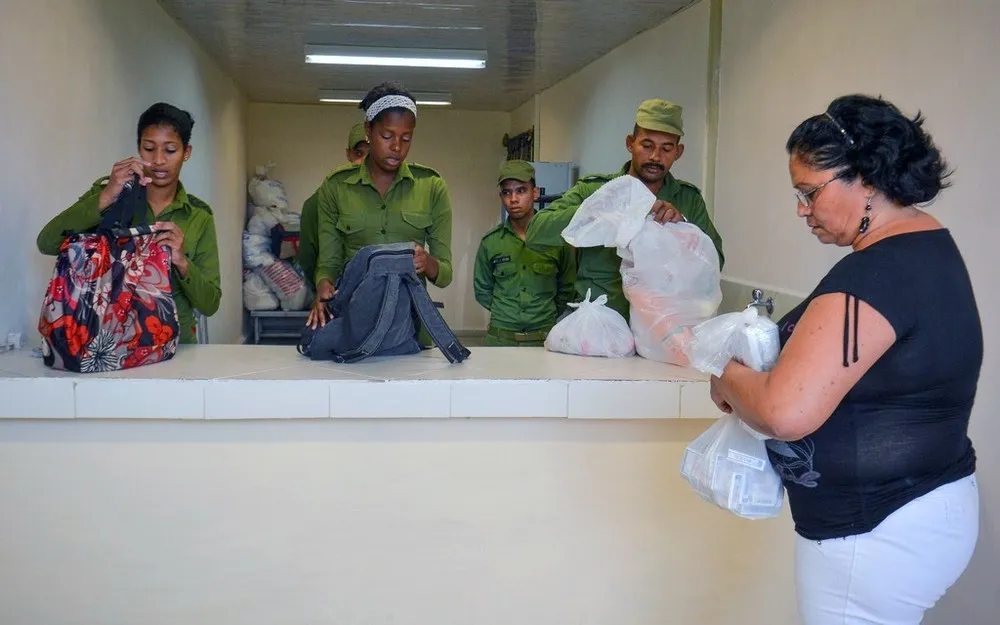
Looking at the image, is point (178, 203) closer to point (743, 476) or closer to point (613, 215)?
point (613, 215)

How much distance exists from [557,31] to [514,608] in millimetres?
3935

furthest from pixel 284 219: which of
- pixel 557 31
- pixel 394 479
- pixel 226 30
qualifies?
pixel 394 479

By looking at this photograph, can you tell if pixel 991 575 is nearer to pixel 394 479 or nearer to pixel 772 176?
pixel 394 479

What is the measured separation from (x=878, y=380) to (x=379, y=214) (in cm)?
189

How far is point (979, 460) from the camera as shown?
2.28m

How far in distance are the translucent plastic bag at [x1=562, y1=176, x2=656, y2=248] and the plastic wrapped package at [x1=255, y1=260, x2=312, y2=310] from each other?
20.5 ft

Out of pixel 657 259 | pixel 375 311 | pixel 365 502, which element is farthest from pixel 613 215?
pixel 365 502

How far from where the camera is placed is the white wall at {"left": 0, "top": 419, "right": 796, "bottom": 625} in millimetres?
2100

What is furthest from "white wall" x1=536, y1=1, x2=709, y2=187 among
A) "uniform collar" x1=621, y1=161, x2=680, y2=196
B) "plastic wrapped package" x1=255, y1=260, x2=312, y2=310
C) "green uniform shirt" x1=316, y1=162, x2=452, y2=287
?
"plastic wrapped package" x1=255, y1=260, x2=312, y2=310

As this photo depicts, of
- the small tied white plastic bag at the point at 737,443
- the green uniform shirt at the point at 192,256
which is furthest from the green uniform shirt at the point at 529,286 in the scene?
the small tied white plastic bag at the point at 737,443

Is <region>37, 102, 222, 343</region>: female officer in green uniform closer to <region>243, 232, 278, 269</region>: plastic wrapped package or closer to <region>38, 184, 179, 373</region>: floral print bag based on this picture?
<region>38, 184, 179, 373</region>: floral print bag

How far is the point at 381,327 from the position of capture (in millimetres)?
2289

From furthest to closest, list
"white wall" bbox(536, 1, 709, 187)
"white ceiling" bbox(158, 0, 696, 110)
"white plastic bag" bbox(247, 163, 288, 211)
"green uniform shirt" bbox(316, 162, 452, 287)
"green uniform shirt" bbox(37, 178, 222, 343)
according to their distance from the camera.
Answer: "white plastic bag" bbox(247, 163, 288, 211), "white ceiling" bbox(158, 0, 696, 110), "white wall" bbox(536, 1, 709, 187), "green uniform shirt" bbox(316, 162, 452, 287), "green uniform shirt" bbox(37, 178, 222, 343)

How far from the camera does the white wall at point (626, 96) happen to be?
4.29 m
